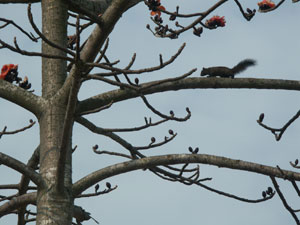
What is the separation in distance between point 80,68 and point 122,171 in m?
1.30

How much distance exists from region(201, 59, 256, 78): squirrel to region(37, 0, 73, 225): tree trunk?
2.06 metres

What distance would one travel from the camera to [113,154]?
545 centimetres

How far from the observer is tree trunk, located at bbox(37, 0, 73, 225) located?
4582 mm

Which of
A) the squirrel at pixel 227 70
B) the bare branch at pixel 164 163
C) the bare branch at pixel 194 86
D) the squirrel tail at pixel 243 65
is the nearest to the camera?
the bare branch at pixel 164 163

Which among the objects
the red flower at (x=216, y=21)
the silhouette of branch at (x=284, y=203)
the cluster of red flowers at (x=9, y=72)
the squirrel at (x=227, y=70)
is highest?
the red flower at (x=216, y=21)

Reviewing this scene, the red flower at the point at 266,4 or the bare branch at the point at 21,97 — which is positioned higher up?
the red flower at the point at 266,4

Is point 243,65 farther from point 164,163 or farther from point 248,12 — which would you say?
point 164,163

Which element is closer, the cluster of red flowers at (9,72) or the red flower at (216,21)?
the cluster of red flowers at (9,72)

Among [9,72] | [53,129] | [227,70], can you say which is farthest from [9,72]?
[227,70]

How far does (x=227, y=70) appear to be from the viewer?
6664mm

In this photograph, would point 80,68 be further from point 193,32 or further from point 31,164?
point 193,32

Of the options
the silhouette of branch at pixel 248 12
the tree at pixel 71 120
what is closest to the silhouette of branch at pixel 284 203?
the tree at pixel 71 120

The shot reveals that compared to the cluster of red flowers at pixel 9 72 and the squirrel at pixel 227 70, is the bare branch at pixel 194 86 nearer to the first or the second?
the cluster of red flowers at pixel 9 72

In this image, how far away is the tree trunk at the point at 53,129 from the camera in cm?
458
